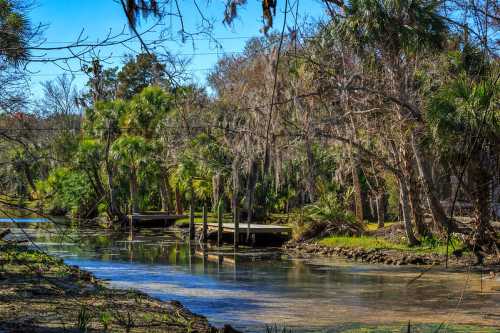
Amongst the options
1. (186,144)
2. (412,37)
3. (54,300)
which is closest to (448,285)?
(412,37)

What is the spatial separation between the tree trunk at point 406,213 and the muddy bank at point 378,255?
29.9 inches

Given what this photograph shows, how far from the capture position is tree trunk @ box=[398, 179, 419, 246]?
26.7m

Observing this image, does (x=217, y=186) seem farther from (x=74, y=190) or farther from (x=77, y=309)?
(x=77, y=309)

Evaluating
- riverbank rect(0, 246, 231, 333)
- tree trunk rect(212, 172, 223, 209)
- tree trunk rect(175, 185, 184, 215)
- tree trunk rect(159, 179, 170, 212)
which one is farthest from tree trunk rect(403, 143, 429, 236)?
tree trunk rect(159, 179, 170, 212)

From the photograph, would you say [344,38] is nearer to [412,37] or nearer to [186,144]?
[412,37]

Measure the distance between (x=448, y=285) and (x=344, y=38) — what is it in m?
8.30

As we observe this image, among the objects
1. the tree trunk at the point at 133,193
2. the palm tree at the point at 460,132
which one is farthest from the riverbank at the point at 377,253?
the tree trunk at the point at 133,193

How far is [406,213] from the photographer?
26.9 metres

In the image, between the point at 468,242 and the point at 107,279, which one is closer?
the point at 107,279

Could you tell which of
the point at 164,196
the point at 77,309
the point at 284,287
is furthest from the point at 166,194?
the point at 77,309

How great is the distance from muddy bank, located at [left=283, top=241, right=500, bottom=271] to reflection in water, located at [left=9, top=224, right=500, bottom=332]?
34.1 inches

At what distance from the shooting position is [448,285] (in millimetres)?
20844

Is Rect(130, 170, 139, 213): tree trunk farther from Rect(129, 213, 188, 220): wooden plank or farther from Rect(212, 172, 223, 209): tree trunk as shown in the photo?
Rect(212, 172, 223, 209): tree trunk

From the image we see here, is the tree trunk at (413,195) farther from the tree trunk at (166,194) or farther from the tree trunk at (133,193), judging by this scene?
the tree trunk at (133,193)
